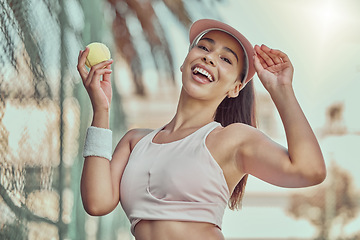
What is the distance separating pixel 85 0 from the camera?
155 inches

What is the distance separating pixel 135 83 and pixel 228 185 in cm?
501

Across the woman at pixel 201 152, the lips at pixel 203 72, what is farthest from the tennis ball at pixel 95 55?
the lips at pixel 203 72

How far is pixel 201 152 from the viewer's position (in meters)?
2.01

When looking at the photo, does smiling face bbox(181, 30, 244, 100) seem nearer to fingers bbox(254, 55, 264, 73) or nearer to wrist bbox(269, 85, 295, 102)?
fingers bbox(254, 55, 264, 73)

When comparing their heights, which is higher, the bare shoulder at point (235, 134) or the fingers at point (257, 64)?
the fingers at point (257, 64)

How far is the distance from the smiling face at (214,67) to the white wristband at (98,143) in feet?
0.89

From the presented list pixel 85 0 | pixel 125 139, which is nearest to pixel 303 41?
pixel 85 0

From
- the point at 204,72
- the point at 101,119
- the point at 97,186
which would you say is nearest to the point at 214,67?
the point at 204,72

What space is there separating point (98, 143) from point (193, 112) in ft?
0.99

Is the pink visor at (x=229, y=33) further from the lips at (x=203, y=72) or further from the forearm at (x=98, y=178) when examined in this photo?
the forearm at (x=98, y=178)

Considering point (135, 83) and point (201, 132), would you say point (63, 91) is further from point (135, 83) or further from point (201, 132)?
point (135, 83)

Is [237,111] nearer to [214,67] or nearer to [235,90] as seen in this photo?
[235,90]

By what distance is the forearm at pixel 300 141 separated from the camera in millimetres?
1805

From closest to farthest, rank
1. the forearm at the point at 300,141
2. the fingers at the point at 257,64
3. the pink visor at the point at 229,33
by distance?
the forearm at the point at 300,141, the fingers at the point at 257,64, the pink visor at the point at 229,33
